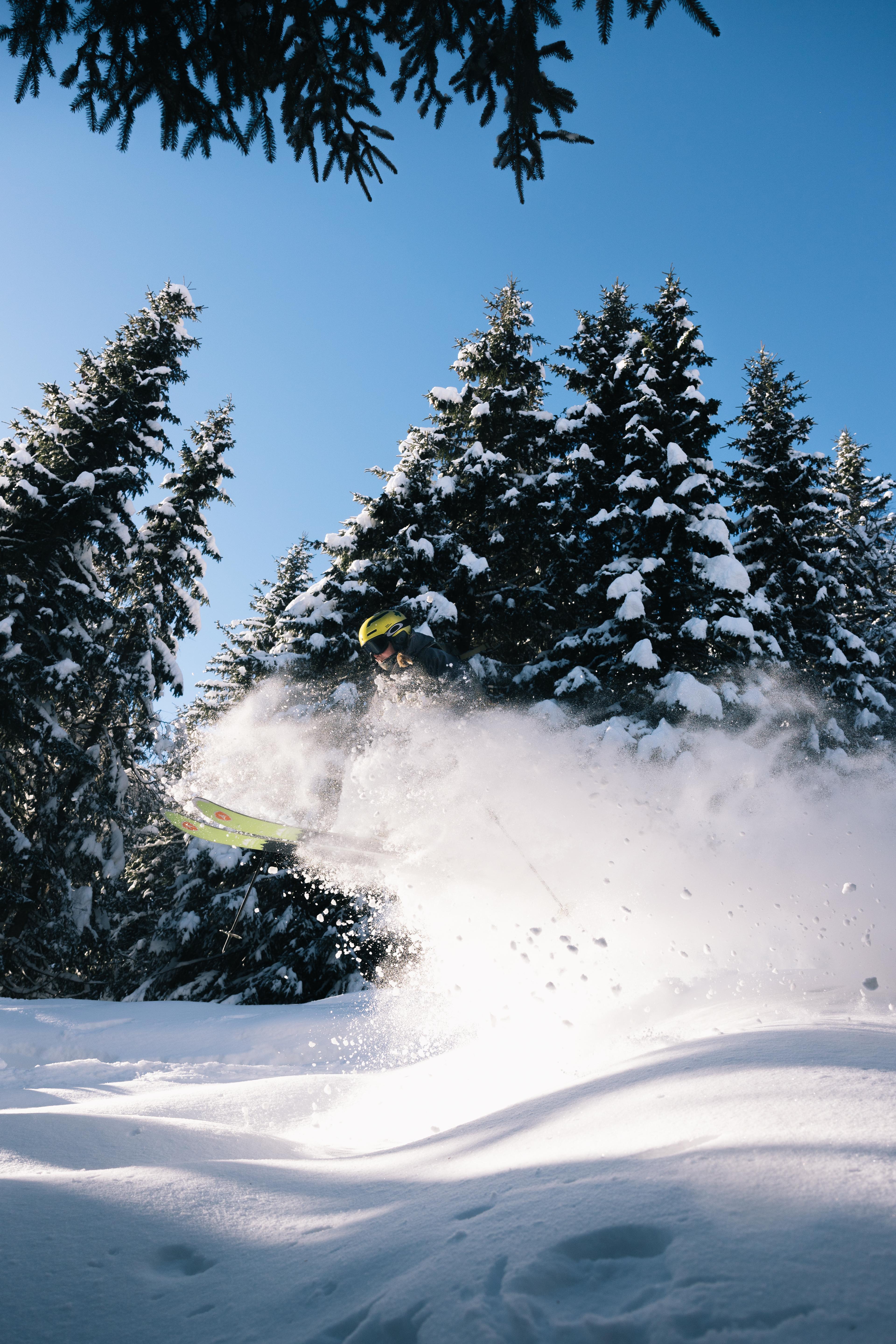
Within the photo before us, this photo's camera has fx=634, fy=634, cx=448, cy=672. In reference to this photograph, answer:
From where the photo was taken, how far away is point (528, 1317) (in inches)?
46.6

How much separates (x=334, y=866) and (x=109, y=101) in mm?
7633

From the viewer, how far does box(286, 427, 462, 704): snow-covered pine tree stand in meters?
11.6

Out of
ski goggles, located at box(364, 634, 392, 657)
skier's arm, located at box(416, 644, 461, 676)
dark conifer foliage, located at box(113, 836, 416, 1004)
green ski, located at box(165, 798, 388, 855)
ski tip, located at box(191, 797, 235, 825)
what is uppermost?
ski goggles, located at box(364, 634, 392, 657)

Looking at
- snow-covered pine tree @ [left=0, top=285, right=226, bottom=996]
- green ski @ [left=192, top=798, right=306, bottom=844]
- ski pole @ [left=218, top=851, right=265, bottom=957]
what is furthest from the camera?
snow-covered pine tree @ [left=0, top=285, right=226, bottom=996]

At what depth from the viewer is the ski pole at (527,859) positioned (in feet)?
22.6

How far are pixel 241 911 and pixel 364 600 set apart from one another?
578 centimetres

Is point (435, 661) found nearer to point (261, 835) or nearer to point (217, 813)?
point (261, 835)

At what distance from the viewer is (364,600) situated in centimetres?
1193

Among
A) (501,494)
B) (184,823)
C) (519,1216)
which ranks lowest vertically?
(519,1216)

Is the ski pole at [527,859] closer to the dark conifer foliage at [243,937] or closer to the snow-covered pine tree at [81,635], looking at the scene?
the dark conifer foliage at [243,937]

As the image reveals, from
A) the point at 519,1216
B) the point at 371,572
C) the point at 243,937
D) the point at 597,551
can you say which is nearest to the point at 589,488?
the point at 597,551

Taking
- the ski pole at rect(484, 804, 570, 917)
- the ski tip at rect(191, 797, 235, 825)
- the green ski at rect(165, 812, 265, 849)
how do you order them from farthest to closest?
the ski tip at rect(191, 797, 235, 825), the green ski at rect(165, 812, 265, 849), the ski pole at rect(484, 804, 570, 917)

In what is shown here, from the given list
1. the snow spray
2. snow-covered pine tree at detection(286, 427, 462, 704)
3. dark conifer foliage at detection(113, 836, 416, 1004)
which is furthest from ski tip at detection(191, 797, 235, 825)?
snow-covered pine tree at detection(286, 427, 462, 704)

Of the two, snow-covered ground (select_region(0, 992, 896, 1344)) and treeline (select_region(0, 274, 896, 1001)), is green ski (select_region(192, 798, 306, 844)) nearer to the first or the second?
treeline (select_region(0, 274, 896, 1001))
